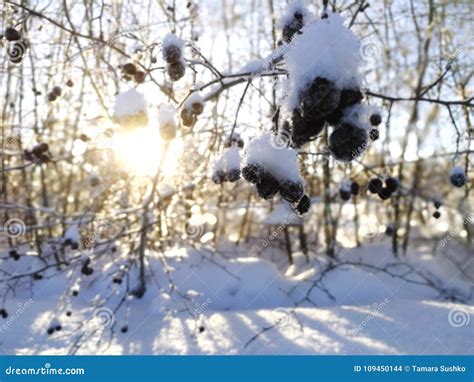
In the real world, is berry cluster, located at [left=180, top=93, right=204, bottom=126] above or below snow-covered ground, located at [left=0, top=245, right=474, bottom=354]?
above

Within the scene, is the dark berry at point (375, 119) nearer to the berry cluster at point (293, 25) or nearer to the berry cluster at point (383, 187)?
the berry cluster at point (383, 187)

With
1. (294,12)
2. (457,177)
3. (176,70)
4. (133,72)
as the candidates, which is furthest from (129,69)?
(457,177)

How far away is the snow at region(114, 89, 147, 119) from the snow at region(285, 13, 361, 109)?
520mm

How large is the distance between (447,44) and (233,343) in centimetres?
389

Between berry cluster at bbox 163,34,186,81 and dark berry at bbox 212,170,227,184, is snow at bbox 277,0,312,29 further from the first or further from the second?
dark berry at bbox 212,170,227,184

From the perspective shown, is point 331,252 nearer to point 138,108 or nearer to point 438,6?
point 438,6

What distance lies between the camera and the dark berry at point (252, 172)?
3.57ft

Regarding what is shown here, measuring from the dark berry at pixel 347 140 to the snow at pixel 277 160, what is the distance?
0.15 meters

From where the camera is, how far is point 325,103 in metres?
0.87

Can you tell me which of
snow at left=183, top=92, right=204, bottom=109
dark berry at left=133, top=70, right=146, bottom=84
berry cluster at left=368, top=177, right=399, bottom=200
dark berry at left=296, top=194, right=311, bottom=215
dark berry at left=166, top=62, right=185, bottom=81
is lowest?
berry cluster at left=368, top=177, right=399, bottom=200

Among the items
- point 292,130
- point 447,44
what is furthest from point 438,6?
point 292,130

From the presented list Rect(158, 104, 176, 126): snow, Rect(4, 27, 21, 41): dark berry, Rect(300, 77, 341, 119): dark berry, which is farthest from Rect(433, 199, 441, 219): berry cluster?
Rect(4, 27, 21, 41): dark berry

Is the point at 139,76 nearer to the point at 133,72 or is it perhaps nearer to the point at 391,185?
the point at 133,72

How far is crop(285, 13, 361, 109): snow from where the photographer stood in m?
0.91
